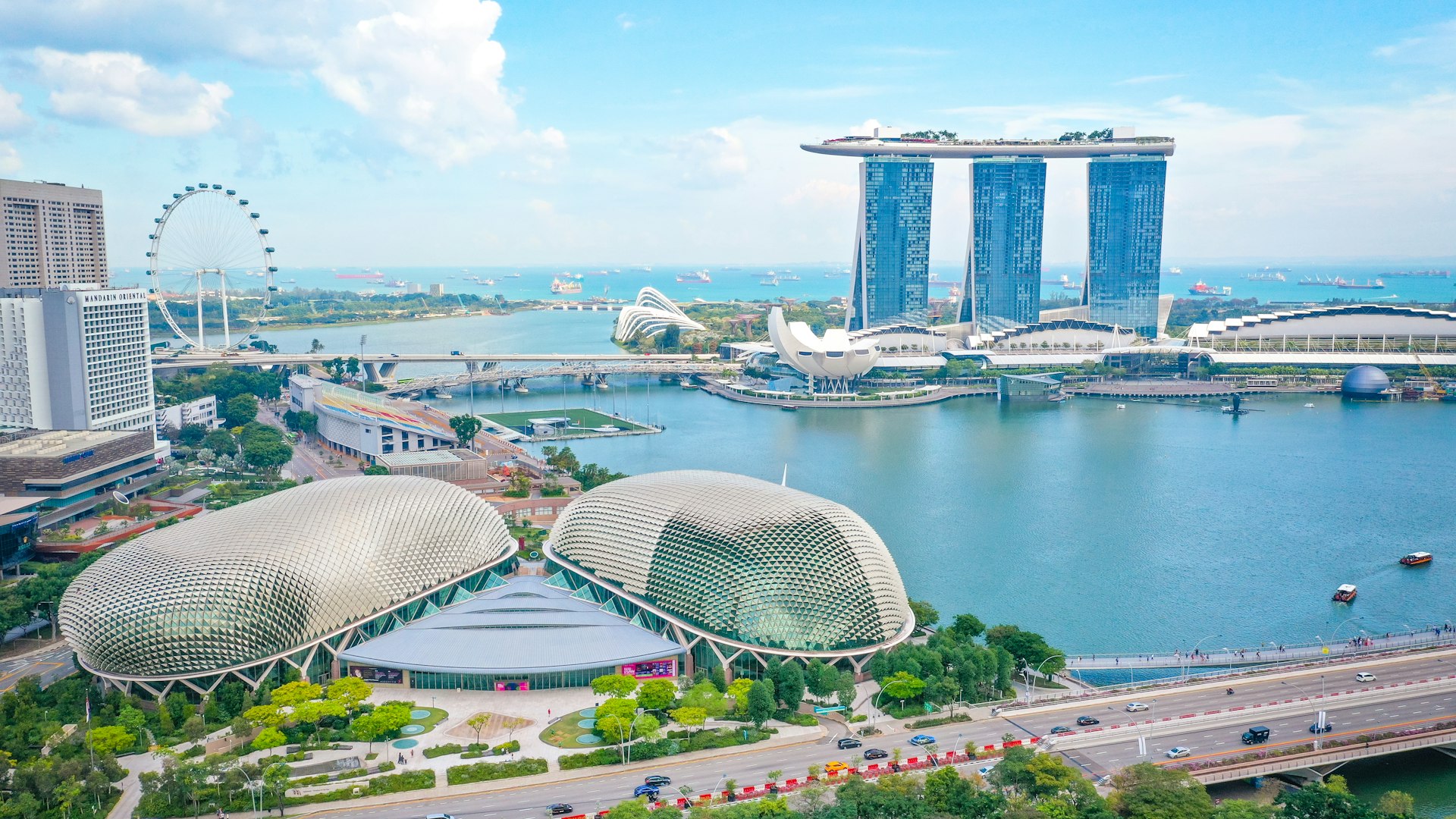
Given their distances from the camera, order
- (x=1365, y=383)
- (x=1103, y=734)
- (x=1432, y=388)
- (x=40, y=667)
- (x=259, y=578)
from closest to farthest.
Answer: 1. (x=1103, y=734)
2. (x=259, y=578)
3. (x=40, y=667)
4. (x=1365, y=383)
5. (x=1432, y=388)

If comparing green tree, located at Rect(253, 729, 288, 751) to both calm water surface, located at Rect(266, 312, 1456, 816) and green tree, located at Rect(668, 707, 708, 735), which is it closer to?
green tree, located at Rect(668, 707, 708, 735)

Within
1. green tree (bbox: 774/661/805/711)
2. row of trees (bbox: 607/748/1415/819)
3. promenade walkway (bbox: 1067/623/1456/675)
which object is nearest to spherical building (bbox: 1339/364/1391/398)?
promenade walkway (bbox: 1067/623/1456/675)

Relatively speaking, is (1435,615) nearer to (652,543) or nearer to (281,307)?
(652,543)

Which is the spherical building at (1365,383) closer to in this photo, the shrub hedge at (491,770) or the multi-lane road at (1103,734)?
the multi-lane road at (1103,734)

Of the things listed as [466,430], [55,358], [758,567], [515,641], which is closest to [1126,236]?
[466,430]

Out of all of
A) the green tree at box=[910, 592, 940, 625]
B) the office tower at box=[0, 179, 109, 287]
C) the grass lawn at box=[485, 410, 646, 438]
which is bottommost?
the green tree at box=[910, 592, 940, 625]

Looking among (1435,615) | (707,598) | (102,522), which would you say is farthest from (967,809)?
(102,522)

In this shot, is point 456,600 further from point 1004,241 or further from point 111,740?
point 1004,241
